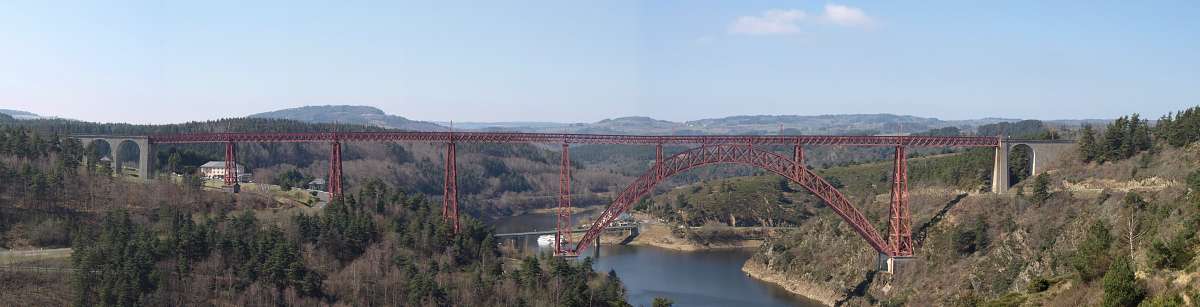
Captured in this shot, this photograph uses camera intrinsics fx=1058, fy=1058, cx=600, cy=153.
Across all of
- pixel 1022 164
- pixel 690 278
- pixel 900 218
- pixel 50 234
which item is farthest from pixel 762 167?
pixel 50 234

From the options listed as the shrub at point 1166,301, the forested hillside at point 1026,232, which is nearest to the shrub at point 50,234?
the forested hillside at point 1026,232

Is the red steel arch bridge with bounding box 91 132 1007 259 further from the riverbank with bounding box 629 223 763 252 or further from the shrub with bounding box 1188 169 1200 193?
the riverbank with bounding box 629 223 763 252

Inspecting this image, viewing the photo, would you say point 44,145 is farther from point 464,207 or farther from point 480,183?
point 480,183

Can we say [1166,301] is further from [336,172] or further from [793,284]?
[336,172]

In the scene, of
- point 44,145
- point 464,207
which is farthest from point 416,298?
point 464,207

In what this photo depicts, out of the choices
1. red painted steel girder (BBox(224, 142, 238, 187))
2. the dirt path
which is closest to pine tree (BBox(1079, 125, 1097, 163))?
red painted steel girder (BBox(224, 142, 238, 187))

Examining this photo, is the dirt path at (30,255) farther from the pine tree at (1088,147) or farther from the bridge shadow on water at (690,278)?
the pine tree at (1088,147)
